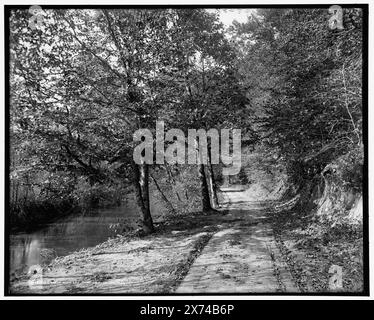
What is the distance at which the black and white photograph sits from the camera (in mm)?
5336

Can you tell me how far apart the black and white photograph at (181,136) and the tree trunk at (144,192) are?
4 centimetres

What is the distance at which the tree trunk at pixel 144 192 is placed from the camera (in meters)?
9.21

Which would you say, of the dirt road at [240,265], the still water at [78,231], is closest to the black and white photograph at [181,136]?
the dirt road at [240,265]

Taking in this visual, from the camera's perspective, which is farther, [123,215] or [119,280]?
[123,215]

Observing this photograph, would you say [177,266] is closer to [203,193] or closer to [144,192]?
[144,192]

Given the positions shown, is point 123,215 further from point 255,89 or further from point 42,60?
point 42,60

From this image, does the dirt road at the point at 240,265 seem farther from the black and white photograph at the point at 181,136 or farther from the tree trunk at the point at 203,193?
the tree trunk at the point at 203,193

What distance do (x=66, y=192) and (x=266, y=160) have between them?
6338 mm

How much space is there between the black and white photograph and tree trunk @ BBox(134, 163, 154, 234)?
1.6 inches

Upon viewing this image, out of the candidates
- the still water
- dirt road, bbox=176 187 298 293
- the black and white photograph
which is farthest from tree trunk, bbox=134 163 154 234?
dirt road, bbox=176 187 298 293

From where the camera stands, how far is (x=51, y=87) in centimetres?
708

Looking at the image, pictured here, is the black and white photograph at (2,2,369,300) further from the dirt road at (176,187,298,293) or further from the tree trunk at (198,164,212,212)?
the tree trunk at (198,164,212,212)

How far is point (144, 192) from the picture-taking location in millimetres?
9359

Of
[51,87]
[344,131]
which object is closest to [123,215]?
[51,87]
